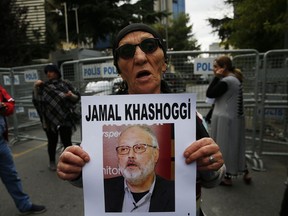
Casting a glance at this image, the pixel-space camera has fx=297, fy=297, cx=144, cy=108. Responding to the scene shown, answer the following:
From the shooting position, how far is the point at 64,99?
199 inches

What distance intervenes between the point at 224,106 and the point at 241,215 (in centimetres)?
152

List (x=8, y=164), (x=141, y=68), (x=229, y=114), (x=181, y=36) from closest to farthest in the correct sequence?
(x=141, y=68) → (x=8, y=164) → (x=229, y=114) → (x=181, y=36)

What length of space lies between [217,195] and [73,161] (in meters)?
3.41

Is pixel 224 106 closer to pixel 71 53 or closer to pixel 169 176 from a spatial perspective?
pixel 169 176

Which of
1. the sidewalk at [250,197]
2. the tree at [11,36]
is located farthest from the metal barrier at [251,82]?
the tree at [11,36]

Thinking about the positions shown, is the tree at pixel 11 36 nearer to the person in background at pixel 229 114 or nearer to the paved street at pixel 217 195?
the paved street at pixel 217 195

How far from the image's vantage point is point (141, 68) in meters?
1.32

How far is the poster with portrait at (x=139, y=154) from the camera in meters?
1.18

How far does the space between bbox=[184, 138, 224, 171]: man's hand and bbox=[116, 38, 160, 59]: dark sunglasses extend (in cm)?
48

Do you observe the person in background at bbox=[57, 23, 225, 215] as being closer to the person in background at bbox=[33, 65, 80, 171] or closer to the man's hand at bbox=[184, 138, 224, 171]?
the man's hand at bbox=[184, 138, 224, 171]

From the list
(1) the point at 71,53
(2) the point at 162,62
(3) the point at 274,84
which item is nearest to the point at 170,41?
(1) the point at 71,53

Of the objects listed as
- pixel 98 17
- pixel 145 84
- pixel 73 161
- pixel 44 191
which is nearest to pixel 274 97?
pixel 44 191

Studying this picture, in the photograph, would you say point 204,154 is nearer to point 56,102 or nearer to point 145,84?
point 145,84

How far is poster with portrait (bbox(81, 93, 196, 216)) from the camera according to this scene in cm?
118
